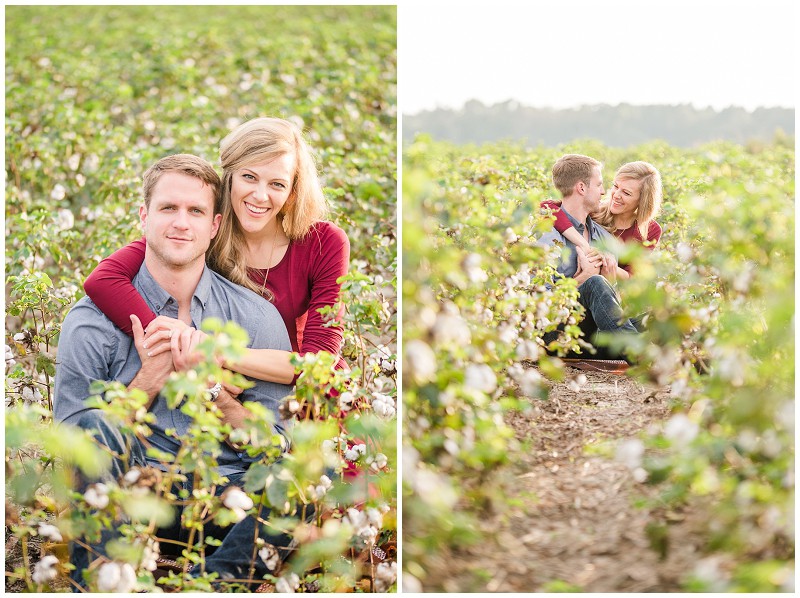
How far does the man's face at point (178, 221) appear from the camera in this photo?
81.4 inches

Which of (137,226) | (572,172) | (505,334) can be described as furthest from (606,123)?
(137,226)

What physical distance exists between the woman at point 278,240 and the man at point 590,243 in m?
0.63

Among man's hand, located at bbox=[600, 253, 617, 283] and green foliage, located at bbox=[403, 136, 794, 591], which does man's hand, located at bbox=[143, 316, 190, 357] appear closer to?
green foliage, located at bbox=[403, 136, 794, 591]

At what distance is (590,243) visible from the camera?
2186mm

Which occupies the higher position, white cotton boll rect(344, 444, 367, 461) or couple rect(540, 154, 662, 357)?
couple rect(540, 154, 662, 357)

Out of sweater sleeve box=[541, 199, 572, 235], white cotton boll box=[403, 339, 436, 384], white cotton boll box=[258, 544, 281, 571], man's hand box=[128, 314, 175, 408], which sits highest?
sweater sleeve box=[541, 199, 572, 235]

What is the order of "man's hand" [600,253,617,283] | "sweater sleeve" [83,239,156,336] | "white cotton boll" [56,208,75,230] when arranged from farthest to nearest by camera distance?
"white cotton boll" [56,208,75,230] → "man's hand" [600,253,617,283] → "sweater sleeve" [83,239,156,336]

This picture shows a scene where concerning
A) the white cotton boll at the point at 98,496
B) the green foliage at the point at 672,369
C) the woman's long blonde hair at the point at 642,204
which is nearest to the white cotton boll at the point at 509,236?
the green foliage at the point at 672,369

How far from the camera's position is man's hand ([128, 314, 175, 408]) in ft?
6.38

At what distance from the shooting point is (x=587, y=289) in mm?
2166

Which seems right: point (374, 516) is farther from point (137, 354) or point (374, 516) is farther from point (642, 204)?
point (642, 204)

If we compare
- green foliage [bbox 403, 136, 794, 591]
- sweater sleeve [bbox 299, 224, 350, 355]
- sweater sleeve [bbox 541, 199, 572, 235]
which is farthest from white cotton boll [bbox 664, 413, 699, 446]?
sweater sleeve [bbox 299, 224, 350, 355]

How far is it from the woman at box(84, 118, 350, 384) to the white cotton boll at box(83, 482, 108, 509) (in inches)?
21.9

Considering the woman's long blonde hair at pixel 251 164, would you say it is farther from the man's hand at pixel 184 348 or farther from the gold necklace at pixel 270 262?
the man's hand at pixel 184 348
